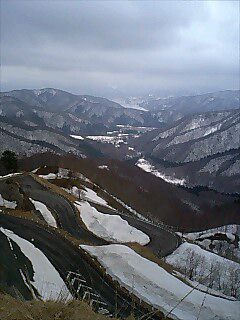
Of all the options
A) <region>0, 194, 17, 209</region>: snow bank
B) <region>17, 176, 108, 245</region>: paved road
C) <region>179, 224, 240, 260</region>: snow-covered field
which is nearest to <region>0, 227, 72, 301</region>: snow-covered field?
<region>0, 194, 17, 209</region>: snow bank

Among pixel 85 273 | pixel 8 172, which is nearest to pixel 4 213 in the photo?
pixel 85 273

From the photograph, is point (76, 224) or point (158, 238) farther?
point (158, 238)

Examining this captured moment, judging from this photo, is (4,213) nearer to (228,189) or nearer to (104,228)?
(104,228)

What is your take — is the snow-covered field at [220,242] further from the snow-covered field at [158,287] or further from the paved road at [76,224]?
the snow-covered field at [158,287]

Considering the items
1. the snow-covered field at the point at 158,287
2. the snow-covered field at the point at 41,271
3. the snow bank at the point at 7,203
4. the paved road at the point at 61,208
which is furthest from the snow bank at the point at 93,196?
the snow-covered field at the point at 41,271

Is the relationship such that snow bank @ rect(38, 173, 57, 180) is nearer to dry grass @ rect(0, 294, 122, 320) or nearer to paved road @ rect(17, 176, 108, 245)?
paved road @ rect(17, 176, 108, 245)

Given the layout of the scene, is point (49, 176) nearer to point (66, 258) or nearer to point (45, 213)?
point (45, 213)


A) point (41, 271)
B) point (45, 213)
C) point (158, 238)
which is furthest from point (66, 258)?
point (158, 238)
